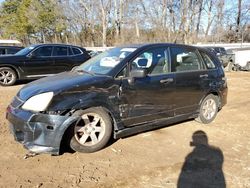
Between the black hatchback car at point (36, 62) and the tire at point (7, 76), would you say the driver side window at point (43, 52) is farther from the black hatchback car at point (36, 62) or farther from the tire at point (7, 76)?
the tire at point (7, 76)

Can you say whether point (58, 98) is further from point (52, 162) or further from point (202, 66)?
point (202, 66)

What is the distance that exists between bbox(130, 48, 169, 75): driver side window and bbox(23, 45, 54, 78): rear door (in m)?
6.81

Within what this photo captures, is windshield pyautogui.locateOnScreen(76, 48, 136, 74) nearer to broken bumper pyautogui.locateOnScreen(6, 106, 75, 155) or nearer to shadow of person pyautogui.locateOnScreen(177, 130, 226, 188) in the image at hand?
broken bumper pyautogui.locateOnScreen(6, 106, 75, 155)

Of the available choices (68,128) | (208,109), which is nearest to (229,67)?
(208,109)

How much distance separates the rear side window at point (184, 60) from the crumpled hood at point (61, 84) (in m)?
1.44

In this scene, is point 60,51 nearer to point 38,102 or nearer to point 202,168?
point 38,102

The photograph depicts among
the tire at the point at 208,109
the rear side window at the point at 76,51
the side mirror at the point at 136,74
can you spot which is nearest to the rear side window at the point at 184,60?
the tire at the point at 208,109

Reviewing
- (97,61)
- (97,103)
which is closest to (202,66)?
(97,61)

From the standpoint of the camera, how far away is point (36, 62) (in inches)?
428

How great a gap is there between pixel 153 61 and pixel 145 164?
1818 mm

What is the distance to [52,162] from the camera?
4133 mm

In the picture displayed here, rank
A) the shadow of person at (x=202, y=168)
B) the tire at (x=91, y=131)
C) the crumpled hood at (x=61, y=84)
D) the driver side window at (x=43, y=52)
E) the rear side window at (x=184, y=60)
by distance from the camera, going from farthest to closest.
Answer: the driver side window at (x=43, y=52) → the rear side window at (x=184, y=60) → the tire at (x=91, y=131) → the crumpled hood at (x=61, y=84) → the shadow of person at (x=202, y=168)

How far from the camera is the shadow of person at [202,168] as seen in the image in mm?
3641

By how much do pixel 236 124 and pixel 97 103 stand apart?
10.4 ft
